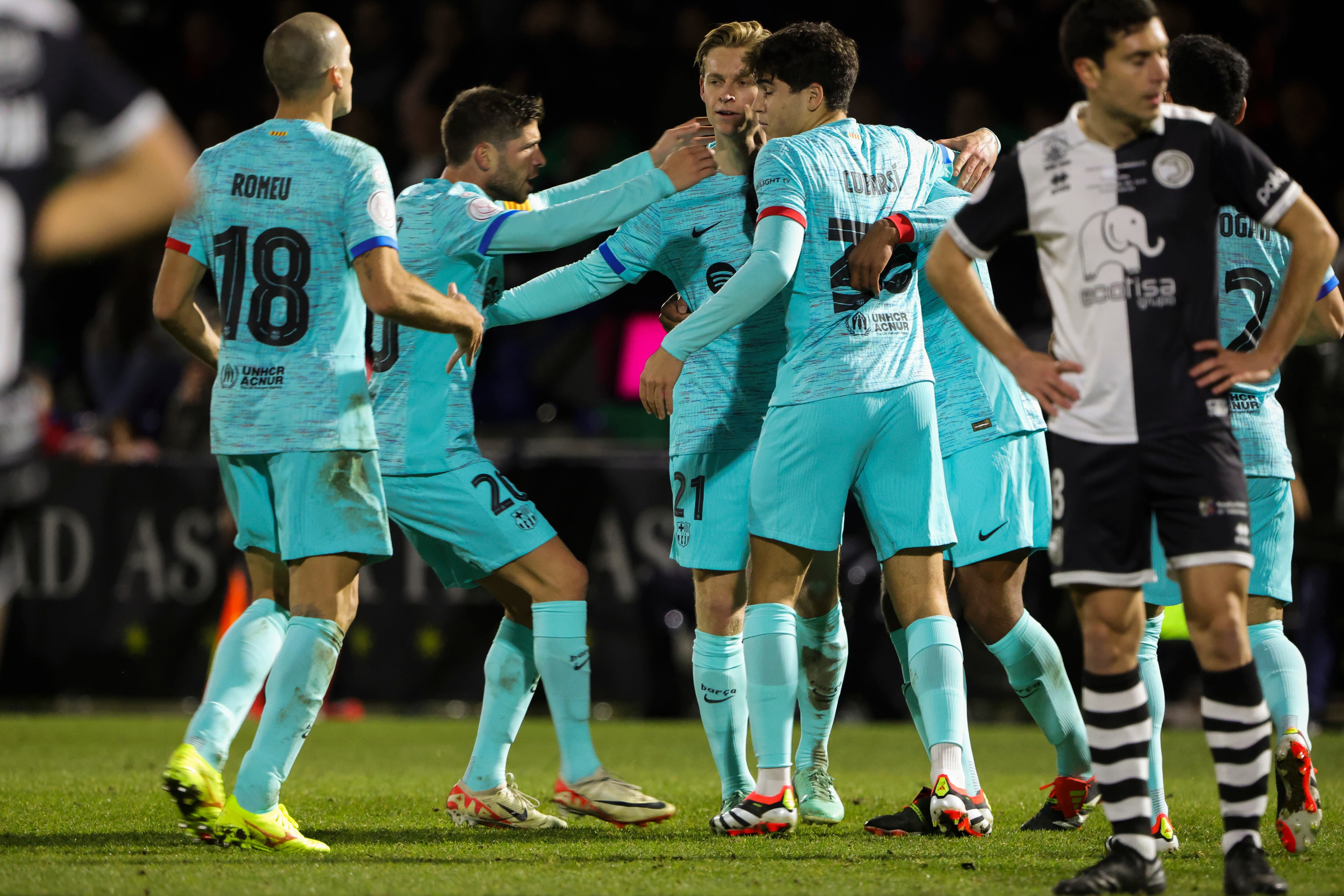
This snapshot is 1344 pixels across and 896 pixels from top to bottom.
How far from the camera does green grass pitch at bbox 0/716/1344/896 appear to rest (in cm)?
399

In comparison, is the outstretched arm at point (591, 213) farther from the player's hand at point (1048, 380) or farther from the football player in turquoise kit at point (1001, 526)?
the player's hand at point (1048, 380)

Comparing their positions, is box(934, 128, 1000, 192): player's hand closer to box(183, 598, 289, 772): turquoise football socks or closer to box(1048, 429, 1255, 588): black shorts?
box(1048, 429, 1255, 588): black shorts

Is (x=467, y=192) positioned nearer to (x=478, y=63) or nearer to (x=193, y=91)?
(x=478, y=63)

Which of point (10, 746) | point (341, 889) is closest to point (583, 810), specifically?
point (341, 889)

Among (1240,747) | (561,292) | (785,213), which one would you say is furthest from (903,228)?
(1240,747)

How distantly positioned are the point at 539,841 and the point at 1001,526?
1.97 meters

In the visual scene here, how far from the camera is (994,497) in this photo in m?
5.45

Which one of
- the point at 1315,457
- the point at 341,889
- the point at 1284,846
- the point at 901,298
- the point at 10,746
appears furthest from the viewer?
the point at 1315,457

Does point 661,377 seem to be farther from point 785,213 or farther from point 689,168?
point 689,168

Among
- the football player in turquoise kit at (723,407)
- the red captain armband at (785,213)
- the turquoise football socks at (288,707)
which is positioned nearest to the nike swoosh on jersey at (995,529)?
the football player in turquoise kit at (723,407)

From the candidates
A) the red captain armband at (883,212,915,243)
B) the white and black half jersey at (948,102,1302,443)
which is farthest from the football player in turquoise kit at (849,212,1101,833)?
the white and black half jersey at (948,102,1302,443)

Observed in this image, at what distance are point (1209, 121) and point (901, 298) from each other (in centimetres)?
138

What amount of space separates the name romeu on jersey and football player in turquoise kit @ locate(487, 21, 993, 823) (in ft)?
0.86

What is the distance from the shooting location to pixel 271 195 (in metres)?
4.82
